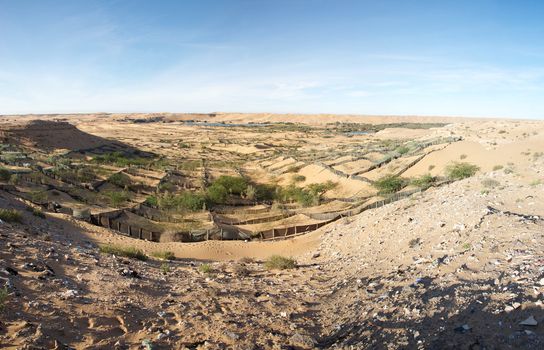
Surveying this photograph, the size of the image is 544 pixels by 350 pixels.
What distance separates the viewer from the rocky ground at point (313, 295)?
6.25 m

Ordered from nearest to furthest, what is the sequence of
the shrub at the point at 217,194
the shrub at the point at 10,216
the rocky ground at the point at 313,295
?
the rocky ground at the point at 313,295, the shrub at the point at 10,216, the shrub at the point at 217,194

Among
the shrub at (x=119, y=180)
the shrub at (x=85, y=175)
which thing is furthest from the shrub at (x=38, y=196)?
the shrub at (x=119, y=180)

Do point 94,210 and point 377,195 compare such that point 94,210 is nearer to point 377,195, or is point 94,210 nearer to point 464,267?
point 377,195

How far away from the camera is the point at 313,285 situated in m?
10.8

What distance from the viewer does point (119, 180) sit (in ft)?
A: 99.4

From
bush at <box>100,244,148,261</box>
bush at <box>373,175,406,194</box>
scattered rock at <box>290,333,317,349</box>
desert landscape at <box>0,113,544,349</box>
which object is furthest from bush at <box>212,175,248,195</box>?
scattered rock at <box>290,333,317,349</box>

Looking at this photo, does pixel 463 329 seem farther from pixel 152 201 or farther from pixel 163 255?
pixel 152 201

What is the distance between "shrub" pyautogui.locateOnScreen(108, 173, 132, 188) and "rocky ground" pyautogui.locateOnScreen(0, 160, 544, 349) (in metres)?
17.5

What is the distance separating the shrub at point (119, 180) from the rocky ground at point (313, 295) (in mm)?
17464

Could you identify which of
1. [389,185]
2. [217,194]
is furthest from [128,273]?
[389,185]

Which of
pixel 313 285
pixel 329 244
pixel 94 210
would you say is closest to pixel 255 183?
pixel 94 210

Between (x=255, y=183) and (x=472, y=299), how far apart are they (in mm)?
28229

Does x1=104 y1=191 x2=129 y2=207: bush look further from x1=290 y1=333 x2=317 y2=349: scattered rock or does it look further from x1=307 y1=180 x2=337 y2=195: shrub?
x1=290 y1=333 x2=317 y2=349: scattered rock

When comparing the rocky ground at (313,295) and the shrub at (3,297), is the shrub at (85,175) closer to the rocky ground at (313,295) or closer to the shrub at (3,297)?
the rocky ground at (313,295)
